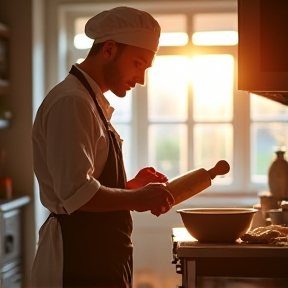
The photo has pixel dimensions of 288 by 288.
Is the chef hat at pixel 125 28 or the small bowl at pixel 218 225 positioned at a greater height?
the chef hat at pixel 125 28

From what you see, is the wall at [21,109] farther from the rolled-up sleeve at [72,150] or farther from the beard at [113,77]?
the rolled-up sleeve at [72,150]

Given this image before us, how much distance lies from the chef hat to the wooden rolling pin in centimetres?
42

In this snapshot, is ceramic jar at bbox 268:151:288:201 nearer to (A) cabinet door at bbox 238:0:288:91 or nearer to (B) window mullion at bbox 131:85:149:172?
(A) cabinet door at bbox 238:0:288:91

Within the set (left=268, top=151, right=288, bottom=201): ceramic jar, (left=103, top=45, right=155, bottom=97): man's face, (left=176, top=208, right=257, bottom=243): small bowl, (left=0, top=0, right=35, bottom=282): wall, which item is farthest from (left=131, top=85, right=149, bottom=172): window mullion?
(left=176, top=208, right=257, bottom=243): small bowl

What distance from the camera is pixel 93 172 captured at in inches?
73.4

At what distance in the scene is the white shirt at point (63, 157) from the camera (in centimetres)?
172

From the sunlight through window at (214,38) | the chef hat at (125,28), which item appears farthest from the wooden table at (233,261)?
the sunlight through window at (214,38)

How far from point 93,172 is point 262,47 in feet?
2.32

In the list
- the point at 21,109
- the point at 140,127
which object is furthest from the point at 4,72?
the point at 140,127

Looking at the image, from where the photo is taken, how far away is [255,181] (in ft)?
14.5

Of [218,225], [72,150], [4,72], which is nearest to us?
[72,150]

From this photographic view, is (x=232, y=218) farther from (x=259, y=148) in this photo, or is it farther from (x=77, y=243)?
(x=259, y=148)

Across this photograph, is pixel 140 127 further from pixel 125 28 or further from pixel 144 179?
pixel 125 28

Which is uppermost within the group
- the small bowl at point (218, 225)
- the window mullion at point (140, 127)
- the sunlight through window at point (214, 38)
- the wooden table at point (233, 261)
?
the sunlight through window at point (214, 38)
